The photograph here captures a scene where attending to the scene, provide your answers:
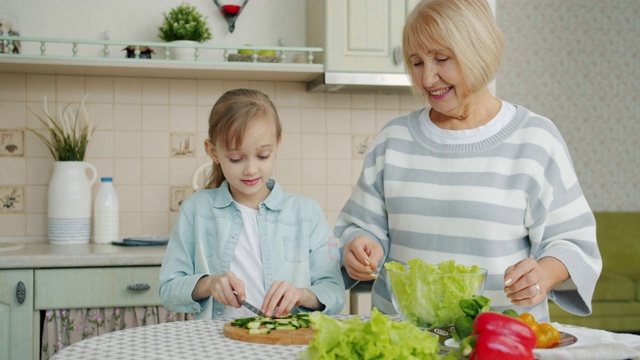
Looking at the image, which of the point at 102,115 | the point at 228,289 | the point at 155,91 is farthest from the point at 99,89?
the point at 228,289

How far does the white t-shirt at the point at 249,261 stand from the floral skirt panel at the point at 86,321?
0.93 metres

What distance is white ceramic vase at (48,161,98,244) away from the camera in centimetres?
268

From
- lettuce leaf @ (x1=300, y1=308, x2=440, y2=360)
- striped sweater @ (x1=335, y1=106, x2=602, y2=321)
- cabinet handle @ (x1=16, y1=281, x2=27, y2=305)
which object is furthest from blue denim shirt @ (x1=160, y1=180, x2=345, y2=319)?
cabinet handle @ (x1=16, y1=281, x2=27, y2=305)

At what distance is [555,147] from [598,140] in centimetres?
380

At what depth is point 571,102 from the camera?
486 centimetres

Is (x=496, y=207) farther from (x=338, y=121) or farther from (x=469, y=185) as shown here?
(x=338, y=121)

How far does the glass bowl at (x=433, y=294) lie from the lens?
3.54ft

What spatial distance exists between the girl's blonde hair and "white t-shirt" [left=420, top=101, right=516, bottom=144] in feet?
1.18

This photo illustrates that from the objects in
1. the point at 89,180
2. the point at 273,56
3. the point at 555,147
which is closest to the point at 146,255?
the point at 89,180

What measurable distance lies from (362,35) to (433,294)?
1.77 metres

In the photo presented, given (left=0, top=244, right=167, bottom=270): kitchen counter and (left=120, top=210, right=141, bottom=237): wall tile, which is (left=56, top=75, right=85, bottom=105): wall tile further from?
(left=0, top=244, right=167, bottom=270): kitchen counter

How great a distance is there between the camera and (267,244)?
5.18 ft

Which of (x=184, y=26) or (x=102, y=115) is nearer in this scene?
(x=184, y=26)

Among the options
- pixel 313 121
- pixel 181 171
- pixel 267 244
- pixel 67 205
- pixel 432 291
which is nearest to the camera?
pixel 432 291
